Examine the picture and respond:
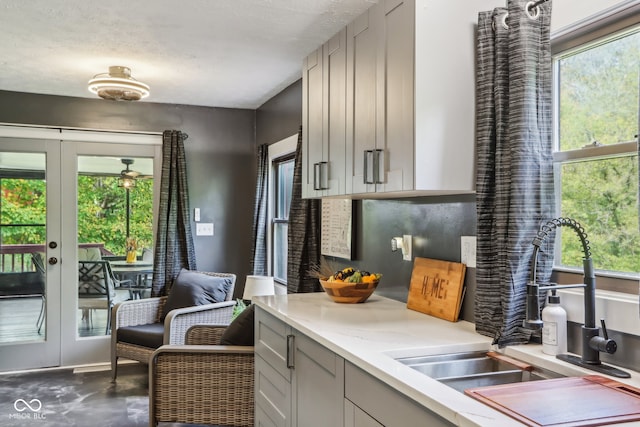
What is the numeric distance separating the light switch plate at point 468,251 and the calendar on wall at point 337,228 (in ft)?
3.52

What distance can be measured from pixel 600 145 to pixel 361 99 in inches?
39.4

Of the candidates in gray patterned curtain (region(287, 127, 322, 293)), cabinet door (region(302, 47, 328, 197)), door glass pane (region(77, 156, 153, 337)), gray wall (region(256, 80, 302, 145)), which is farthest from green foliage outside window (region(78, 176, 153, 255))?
cabinet door (region(302, 47, 328, 197))

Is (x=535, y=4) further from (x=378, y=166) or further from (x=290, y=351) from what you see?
(x=290, y=351)

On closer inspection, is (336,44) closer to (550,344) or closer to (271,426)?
(550,344)

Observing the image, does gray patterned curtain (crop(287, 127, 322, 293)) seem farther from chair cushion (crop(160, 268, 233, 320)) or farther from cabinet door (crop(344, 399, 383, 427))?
cabinet door (crop(344, 399, 383, 427))

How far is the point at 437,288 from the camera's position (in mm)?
2297

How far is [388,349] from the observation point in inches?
68.0

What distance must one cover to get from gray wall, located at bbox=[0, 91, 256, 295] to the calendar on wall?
1.75 m

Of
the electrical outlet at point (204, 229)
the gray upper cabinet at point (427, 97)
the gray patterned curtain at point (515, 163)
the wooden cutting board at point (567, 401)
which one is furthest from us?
the electrical outlet at point (204, 229)

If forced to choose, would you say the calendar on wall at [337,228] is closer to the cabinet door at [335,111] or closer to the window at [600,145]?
the cabinet door at [335,111]

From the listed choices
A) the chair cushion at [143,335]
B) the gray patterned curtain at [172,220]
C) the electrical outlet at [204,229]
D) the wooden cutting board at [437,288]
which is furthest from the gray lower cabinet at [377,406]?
the electrical outlet at [204,229]

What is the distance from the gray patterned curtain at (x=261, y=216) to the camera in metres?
4.62

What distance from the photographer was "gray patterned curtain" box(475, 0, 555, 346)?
1.75 metres

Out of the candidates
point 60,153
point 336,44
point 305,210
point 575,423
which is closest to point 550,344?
point 575,423
